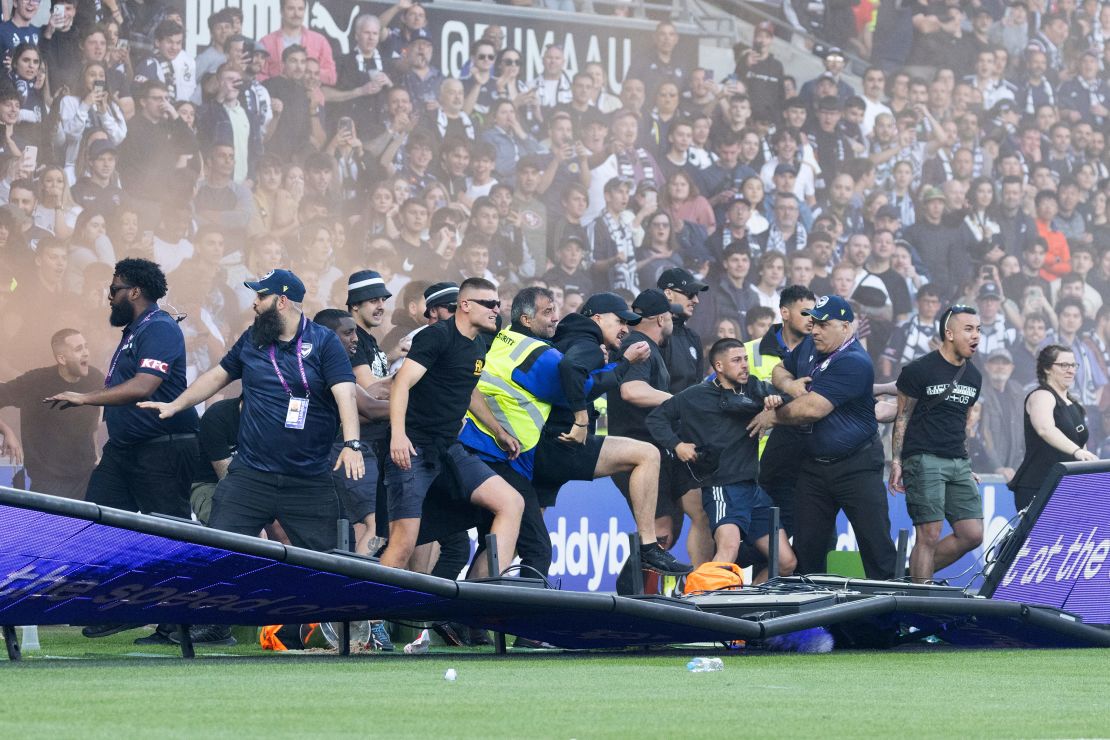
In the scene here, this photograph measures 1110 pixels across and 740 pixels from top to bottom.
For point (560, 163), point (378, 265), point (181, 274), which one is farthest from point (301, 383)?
point (560, 163)

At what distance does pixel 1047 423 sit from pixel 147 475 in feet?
18.0

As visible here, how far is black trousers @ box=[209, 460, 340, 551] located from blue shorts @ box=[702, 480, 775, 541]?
277 centimetres

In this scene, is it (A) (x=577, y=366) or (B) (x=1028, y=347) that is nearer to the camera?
(A) (x=577, y=366)

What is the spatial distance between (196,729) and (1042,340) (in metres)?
14.7

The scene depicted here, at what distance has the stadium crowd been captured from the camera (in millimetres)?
9008

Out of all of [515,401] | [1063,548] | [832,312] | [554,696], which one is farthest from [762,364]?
[554,696]

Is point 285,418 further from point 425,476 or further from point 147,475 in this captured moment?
point 147,475

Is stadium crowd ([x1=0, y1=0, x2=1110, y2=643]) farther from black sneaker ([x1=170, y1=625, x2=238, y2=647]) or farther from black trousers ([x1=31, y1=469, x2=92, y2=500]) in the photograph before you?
black sneaker ([x1=170, y1=625, x2=238, y2=647])

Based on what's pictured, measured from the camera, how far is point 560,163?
1539 cm

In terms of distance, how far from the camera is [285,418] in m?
8.26

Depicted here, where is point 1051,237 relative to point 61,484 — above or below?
above

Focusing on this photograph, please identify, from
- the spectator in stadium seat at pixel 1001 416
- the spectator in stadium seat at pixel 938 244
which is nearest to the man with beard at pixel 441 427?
the spectator in stadium seat at pixel 1001 416

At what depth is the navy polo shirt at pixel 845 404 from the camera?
10.1 meters

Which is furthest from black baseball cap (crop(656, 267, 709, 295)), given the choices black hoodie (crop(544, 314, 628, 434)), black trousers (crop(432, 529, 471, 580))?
black trousers (crop(432, 529, 471, 580))
